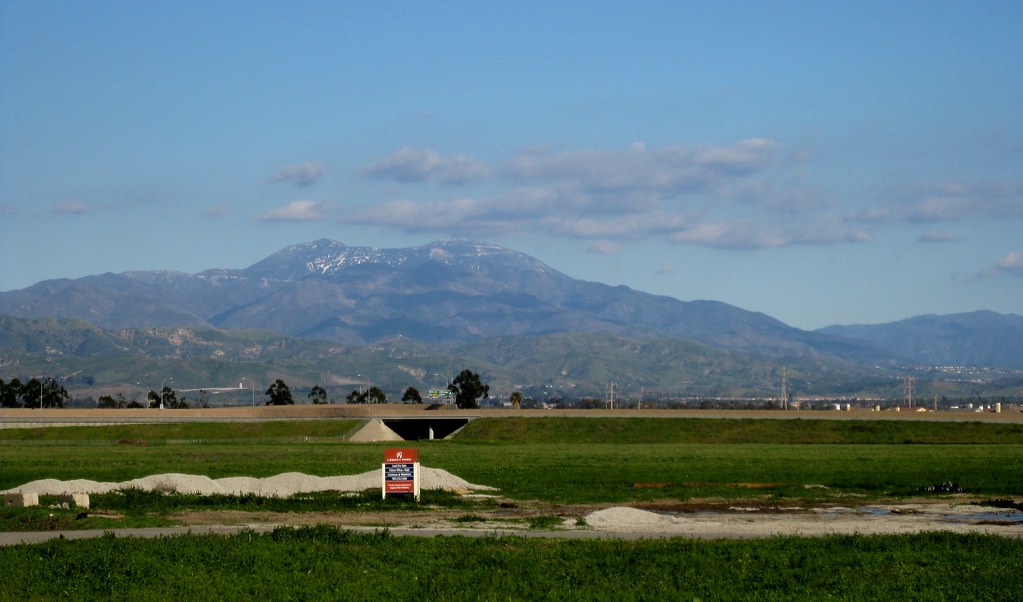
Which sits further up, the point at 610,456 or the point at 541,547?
the point at 541,547

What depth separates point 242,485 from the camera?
4969 cm

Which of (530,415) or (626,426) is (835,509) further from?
(530,415)

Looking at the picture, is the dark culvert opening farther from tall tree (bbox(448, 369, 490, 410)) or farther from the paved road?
the paved road

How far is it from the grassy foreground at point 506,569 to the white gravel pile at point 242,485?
1749 centimetres

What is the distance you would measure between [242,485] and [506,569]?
25493 millimetres

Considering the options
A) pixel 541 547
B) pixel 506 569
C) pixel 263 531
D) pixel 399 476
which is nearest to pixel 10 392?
pixel 399 476

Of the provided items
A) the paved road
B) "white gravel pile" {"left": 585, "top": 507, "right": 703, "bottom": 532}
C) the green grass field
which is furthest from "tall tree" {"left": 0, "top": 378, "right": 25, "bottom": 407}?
"white gravel pile" {"left": 585, "top": 507, "right": 703, "bottom": 532}

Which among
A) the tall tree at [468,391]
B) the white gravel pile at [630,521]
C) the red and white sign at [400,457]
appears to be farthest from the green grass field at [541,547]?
the tall tree at [468,391]

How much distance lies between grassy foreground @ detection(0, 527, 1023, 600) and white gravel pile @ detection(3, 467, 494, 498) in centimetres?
1749

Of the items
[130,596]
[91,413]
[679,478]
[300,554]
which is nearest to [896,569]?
[300,554]

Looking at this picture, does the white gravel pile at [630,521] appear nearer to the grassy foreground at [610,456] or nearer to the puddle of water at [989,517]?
the grassy foreground at [610,456]

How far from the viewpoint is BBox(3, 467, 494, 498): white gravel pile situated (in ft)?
156

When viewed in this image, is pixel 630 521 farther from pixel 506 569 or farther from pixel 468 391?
pixel 468 391

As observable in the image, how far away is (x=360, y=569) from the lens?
2667cm
